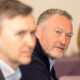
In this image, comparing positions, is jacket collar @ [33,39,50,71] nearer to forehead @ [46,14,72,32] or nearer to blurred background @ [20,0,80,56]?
forehead @ [46,14,72,32]

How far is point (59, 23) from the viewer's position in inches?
58.1

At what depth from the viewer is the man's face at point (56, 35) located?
57.4 inches

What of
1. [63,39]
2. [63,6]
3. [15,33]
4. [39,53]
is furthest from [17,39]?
[63,6]

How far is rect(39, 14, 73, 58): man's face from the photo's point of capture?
146 centimetres

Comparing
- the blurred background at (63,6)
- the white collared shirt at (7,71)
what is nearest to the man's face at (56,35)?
the white collared shirt at (7,71)

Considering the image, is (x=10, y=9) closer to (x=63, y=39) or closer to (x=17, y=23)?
(x=17, y=23)

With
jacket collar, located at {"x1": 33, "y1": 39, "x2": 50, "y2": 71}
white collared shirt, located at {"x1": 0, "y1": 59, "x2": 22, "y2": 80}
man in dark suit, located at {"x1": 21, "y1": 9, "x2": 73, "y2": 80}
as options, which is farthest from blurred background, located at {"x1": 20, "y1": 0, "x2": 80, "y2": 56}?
white collared shirt, located at {"x1": 0, "y1": 59, "x2": 22, "y2": 80}

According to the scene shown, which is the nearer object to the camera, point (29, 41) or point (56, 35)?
point (29, 41)

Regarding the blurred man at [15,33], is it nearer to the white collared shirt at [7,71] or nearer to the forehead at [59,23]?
the white collared shirt at [7,71]

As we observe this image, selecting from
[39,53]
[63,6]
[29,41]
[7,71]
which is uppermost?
[29,41]

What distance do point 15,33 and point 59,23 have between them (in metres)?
0.75

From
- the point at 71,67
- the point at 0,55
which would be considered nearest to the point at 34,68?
the point at 0,55

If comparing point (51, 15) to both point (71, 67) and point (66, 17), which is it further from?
point (71, 67)

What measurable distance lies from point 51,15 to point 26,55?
30.0 inches
